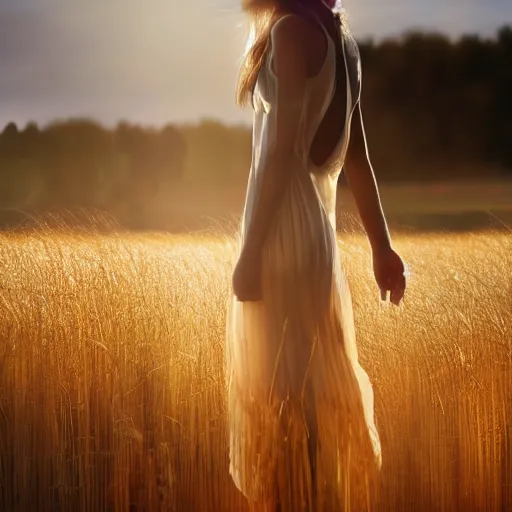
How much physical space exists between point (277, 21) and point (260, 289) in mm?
392

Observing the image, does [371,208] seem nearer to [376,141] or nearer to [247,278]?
[247,278]

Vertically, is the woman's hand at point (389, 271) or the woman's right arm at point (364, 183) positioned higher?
the woman's right arm at point (364, 183)

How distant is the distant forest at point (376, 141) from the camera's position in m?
1.94

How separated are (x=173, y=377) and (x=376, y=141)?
2.81 feet

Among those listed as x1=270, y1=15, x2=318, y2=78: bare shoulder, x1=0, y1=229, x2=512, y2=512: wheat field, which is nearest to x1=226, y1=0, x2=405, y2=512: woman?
x1=270, y1=15, x2=318, y2=78: bare shoulder

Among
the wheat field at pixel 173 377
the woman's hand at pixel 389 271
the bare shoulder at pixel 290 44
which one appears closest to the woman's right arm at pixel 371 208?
the woman's hand at pixel 389 271

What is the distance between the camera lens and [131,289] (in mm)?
1842

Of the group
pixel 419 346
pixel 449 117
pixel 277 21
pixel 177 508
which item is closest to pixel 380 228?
pixel 277 21

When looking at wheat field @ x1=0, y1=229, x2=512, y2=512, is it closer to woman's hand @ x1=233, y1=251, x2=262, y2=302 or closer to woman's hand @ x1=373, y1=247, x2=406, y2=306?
woman's hand @ x1=373, y1=247, x2=406, y2=306

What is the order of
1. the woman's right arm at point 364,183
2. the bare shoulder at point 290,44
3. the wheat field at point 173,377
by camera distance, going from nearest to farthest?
the bare shoulder at point 290,44
the woman's right arm at point 364,183
the wheat field at point 173,377

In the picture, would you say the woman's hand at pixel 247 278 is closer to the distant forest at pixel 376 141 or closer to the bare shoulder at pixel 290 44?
the bare shoulder at pixel 290 44

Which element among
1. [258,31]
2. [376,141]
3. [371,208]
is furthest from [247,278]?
[376,141]

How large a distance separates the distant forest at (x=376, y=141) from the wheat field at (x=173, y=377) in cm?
16

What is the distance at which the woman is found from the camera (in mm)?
1075
